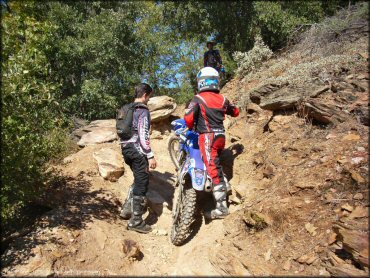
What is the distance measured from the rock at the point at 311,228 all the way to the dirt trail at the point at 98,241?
1.13 metres

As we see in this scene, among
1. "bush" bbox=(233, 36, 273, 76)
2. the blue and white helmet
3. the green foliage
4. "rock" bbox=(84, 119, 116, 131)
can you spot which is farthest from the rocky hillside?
"bush" bbox=(233, 36, 273, 76)

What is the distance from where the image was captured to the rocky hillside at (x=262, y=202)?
3477 mm

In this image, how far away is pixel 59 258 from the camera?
3.77 metres

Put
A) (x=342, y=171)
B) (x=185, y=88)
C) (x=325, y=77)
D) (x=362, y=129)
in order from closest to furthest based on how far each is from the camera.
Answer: (x=342, y=171)
(x=362, y=129)
(x=325, y=77)
(x=185, y=88)

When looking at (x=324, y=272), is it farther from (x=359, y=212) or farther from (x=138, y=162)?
(x=138, y=162)

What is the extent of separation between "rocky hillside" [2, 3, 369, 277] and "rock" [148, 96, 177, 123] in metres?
1.56

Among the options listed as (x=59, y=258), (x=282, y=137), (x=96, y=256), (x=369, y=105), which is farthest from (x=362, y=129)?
(x=59, y=258)

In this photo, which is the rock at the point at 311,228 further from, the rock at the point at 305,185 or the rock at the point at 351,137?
the rock at the point at 351,137

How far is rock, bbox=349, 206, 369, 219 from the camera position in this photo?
10.9 ft

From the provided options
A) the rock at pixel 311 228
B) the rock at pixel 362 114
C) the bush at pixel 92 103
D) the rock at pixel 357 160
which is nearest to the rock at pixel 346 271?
the rock at pixel 311 228

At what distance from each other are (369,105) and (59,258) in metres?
4.75

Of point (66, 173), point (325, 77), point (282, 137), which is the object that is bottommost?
point (66, 173)

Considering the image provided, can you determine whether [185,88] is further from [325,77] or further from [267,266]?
[267,266]

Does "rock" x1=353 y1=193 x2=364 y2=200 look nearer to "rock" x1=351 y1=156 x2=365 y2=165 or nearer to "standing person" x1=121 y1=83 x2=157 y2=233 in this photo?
"rock" x1=351 y1=156 x2=365 y2=165
